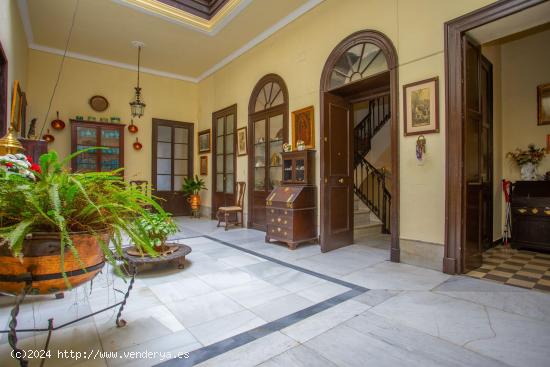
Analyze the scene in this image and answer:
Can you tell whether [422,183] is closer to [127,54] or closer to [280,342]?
[280,342]

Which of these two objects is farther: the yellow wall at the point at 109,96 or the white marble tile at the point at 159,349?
the yellow wall at the point at 109,96

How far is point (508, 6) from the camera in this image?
2881 millimetres

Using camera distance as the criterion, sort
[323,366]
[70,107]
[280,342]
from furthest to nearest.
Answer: [70,107] < [280,342] < [323,366]

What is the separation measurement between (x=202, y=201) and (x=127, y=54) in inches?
171

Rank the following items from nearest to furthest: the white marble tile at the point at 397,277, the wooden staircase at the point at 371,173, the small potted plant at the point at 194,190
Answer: the white marble tile at the point at 397,277 → the wooden staircase at the point at 371,173 → the small potted plant at the point at 194,190

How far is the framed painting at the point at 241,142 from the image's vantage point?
6719mm

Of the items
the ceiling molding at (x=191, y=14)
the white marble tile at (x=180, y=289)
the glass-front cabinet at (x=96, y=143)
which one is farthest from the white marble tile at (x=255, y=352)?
the glass-front cabinet at (x=96, y=143)

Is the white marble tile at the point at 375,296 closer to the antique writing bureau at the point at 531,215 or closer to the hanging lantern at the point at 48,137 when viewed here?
the antique writing bureau at the point at 531,215

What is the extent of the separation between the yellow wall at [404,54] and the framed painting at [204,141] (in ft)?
11.1

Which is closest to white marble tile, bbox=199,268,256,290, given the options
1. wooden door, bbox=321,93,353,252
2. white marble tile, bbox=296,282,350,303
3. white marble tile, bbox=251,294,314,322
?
white marble tile, bbox=251,294,314,322

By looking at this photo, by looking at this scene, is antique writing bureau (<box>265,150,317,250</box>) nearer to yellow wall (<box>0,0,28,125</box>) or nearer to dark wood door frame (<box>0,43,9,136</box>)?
dark wood door frame (<box>0,43,9,136</box>)

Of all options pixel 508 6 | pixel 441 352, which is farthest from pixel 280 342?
pixel 508 6

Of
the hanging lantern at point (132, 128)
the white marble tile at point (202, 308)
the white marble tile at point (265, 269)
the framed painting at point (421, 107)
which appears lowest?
the white marble tile at point (202, 308)

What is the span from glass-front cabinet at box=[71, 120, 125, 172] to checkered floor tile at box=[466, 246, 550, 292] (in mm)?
7613
